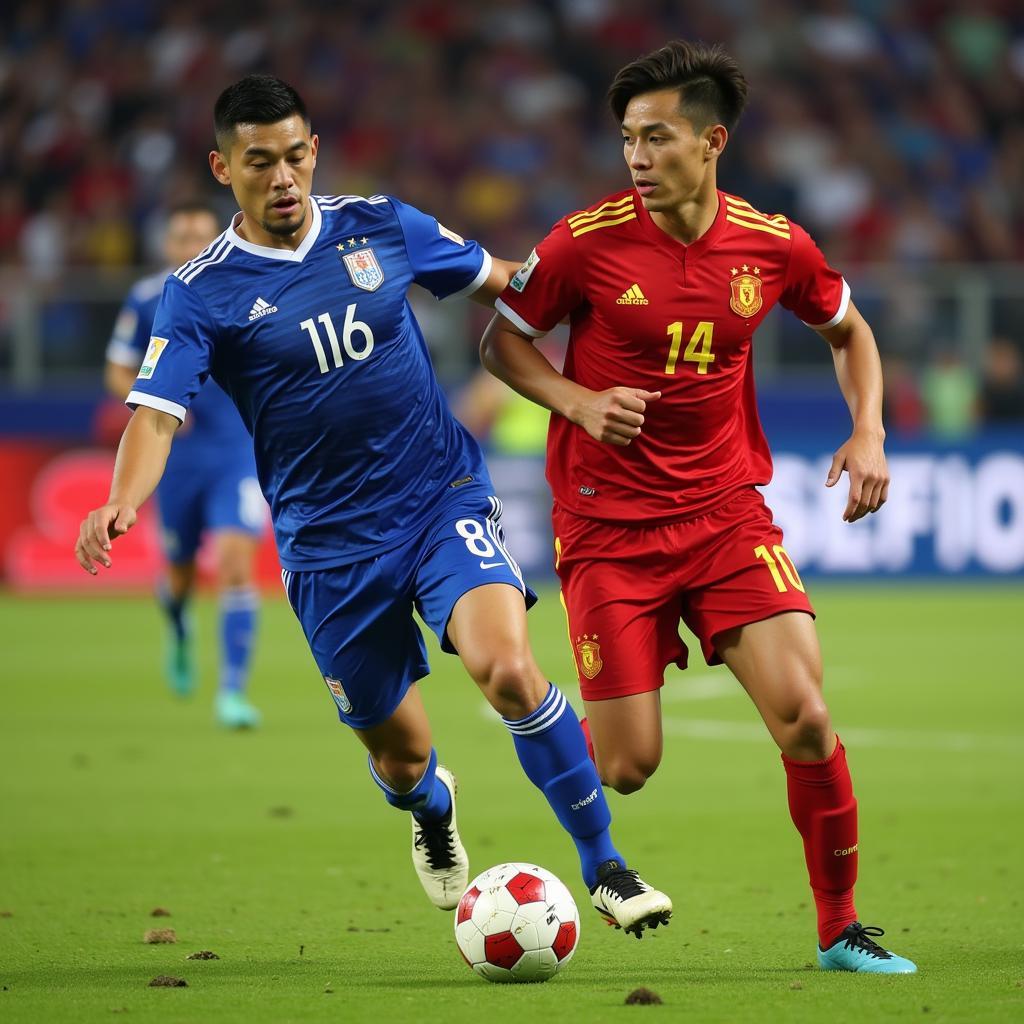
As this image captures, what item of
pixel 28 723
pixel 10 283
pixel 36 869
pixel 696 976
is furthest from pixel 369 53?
pixel 696 976

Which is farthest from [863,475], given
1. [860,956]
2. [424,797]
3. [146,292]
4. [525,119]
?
[525,119]

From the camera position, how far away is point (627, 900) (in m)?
4.92

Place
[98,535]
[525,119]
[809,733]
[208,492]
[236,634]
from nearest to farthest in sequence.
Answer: [98,535]
[809,733]
[236,634]
[208,492]
[525,119]

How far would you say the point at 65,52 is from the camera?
21.3m

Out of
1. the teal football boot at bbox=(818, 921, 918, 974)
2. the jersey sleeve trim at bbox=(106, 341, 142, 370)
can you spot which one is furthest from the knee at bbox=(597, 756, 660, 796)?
the jersey sleeve trim at bbox=(106, 341, 142, 370)

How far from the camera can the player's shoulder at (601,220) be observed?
553 cm

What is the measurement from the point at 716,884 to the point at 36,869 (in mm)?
2404

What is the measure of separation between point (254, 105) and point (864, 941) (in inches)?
112

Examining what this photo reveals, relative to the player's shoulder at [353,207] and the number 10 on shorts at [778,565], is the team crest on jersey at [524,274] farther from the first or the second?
the number 10 on shorts at [778,565]

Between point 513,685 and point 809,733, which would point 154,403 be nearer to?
point 513,685

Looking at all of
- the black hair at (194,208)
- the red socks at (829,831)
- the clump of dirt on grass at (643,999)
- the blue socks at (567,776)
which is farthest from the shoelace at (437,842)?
the black hair at (194,208)

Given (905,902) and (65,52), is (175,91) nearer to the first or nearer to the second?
(65,52)

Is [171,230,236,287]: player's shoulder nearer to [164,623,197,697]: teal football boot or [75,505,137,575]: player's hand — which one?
→ [75,505,137,575]: player's hand

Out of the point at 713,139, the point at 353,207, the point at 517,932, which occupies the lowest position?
the point at 517,932
